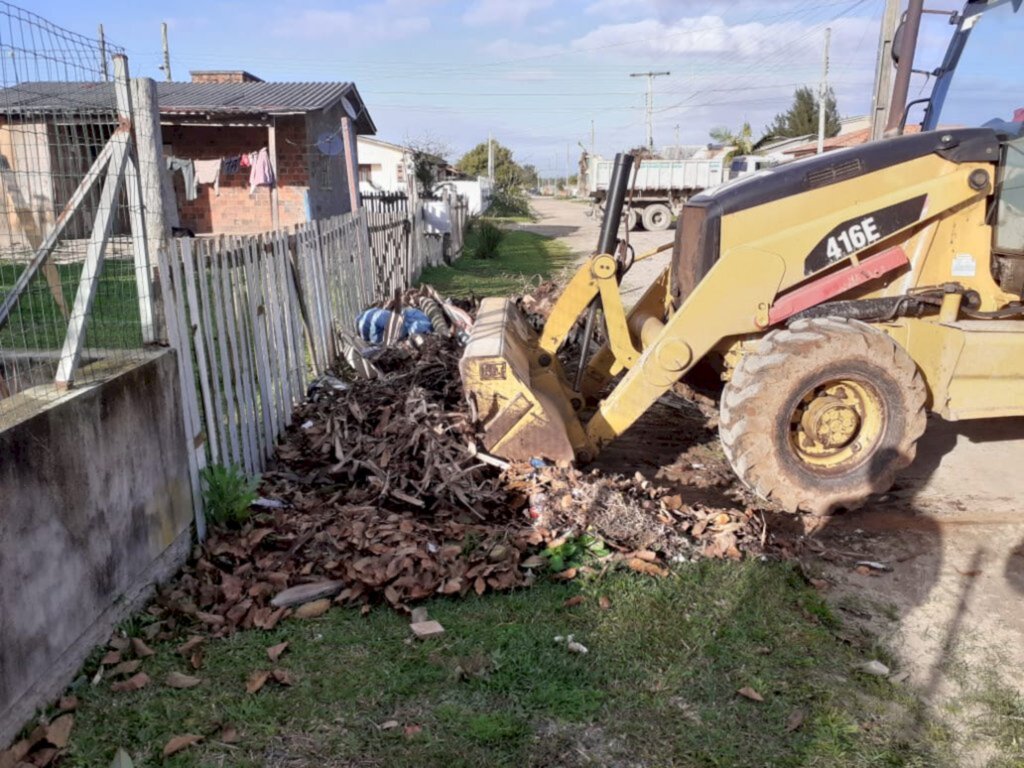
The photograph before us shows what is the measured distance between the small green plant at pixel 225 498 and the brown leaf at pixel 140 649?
1060 mm

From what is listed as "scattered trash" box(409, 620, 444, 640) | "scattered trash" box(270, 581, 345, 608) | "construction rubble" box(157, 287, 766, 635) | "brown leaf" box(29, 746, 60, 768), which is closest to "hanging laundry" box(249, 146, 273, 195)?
"construction rubble" box(157, 287, 766, 635)

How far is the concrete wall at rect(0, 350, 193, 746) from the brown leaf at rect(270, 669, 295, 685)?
77 centimetres

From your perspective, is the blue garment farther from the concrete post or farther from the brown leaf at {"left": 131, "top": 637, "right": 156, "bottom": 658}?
the brown leaf at {"left": 131, "top": 637, "right": 156, "bottom": 658}

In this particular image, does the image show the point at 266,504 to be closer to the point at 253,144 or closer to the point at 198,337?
the point at 198,337

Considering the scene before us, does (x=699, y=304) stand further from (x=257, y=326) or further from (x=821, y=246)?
(x=257, y=326)

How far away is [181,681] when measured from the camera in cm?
337

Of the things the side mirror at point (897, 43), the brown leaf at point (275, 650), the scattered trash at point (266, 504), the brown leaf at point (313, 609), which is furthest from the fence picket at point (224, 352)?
the side mirror at point (897, 43)

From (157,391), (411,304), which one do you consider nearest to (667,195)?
(411,304)

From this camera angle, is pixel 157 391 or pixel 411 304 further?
pixel 411 304

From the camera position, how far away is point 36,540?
3104 millimetres

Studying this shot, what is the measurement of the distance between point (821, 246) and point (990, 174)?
3.87 ft

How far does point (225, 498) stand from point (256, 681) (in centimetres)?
140

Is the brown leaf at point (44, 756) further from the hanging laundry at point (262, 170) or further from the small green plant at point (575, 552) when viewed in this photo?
the hanging laundry at point (262, 170)

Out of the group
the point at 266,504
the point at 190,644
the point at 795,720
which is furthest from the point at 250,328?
the point at 795,720
